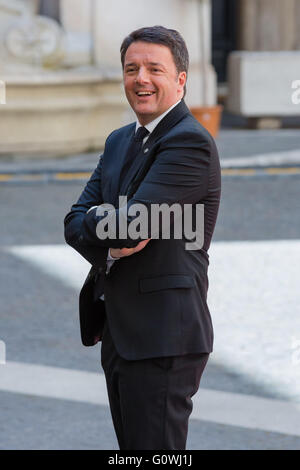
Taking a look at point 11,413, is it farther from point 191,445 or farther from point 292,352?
point 292,352

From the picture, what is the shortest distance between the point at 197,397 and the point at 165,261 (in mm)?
2251

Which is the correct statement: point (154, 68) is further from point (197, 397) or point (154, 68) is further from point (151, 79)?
point (197, 397)

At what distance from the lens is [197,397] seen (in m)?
5.00

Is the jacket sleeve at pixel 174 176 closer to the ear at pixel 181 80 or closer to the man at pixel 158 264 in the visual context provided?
the man at pixel 158 264

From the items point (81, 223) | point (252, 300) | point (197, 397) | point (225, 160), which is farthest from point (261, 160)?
point (81, 223)

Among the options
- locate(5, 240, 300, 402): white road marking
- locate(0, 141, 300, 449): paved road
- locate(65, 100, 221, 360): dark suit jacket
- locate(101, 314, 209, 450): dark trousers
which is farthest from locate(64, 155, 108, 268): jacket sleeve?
locate(5, 240, 300, 402): white road marking

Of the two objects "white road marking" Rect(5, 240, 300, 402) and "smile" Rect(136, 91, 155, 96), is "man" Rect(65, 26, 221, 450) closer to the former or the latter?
"smile" Rect(136, 91, 155, 96)

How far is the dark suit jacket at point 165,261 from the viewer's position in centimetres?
285

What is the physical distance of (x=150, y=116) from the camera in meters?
2.92

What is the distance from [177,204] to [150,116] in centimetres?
26

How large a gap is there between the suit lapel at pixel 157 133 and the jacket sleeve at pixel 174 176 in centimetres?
5

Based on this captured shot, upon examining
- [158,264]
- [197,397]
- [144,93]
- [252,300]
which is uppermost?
[144,93]

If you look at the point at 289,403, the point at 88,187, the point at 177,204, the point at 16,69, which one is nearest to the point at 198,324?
the point at 177,204
